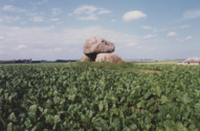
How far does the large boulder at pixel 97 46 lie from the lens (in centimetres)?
2492

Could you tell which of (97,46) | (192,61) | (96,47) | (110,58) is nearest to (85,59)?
(96,47)

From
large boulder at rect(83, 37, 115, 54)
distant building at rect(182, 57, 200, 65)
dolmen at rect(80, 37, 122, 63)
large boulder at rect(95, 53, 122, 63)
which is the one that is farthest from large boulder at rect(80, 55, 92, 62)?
distant building at rect(182, 57, 200, 65)

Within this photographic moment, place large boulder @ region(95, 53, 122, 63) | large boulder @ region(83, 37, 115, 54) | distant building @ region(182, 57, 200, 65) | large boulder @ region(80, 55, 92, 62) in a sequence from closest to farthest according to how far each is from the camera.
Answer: large boulder @ region(95, 53, 122, 63)
large boulder @ region(83, 37, 115, 54)
large boulder @ region(80, 55, 92, 62)
distant building @ region(182, 57, 200, 65)

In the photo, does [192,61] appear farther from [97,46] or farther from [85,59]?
[85,59]

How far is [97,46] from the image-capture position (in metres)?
24.8

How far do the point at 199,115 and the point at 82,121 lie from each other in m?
2.52

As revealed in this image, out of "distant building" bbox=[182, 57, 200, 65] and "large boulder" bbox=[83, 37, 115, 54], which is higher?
"large boulder" bbox=[83, 37, 115, 54]

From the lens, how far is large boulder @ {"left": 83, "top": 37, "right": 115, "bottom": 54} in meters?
24.9

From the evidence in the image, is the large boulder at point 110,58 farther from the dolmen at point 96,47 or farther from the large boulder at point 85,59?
the large boulder at point 85,59

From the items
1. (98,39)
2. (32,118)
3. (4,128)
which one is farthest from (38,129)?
(98,39)

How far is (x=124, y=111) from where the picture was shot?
3.61 metres

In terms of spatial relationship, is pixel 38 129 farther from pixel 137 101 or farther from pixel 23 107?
pixel 137 101

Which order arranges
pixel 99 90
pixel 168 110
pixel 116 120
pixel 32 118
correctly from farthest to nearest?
pixel 99 90
pixel 168 110
pixel 32 118
pixel 116 120

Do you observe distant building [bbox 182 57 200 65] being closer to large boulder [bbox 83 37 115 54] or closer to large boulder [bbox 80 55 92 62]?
large boulder [bbox 83 37 115 54]
